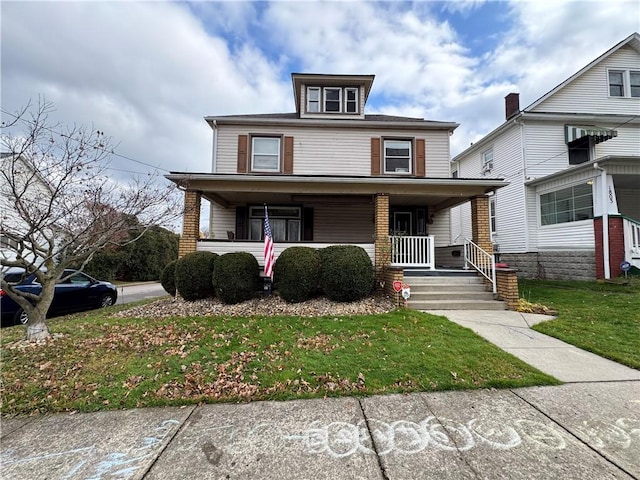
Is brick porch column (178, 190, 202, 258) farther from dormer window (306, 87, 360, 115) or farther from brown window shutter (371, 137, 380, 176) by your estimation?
brown window shutter (371, 137, 380, 176)

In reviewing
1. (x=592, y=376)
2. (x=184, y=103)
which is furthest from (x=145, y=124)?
(x=592, y=376)

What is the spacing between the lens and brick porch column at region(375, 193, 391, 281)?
8.94 m

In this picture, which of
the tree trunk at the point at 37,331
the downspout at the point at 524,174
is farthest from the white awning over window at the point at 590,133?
the tree trunk at the point at 37,331

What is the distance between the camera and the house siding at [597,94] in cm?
1442

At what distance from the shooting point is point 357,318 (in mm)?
6445

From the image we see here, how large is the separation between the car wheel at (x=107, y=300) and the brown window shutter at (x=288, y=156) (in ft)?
25.1

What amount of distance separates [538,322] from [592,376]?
2877 mm

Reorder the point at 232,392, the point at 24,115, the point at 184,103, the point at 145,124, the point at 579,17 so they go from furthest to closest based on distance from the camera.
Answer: the point at 145,124, the point at 184,103, the point at 579,17, the point at 24,115, the point at 232,392

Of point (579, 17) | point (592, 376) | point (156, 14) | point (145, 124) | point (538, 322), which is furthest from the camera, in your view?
point (145, 124)

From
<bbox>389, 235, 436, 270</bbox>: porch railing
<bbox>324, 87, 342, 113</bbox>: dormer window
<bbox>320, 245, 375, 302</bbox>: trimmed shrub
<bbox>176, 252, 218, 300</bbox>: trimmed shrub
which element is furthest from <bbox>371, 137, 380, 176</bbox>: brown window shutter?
<bbox>176, 252, 218, 300</bbox>: trimmed shrub

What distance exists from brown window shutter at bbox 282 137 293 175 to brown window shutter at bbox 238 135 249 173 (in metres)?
1.53

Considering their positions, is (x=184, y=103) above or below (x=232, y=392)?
above

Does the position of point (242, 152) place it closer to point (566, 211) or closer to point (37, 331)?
point (37, 331)

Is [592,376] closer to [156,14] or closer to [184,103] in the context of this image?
[156,14]
